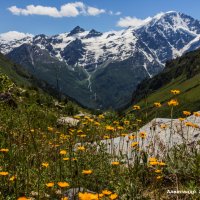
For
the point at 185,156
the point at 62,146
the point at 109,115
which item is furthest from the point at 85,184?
the point at 109,115

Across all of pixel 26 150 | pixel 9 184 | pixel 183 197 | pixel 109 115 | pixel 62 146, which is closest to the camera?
pixel 183 197

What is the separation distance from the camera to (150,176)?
8.46m

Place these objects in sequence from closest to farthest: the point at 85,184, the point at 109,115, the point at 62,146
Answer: the point at 85,184 → the point at 62,146 → the point at 109,115

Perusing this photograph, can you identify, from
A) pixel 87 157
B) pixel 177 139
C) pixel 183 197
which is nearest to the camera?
pixel 183 197

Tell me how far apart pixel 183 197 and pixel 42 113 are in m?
9.55

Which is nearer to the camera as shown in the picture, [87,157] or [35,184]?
[35,184]

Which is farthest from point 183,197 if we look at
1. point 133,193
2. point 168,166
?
point 168,166

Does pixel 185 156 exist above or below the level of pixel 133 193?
above

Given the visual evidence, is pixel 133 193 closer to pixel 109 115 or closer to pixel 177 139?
pixel 177 139

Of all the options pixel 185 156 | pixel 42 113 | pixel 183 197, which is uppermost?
pixel 42 113

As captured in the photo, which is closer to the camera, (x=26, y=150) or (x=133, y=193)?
(x=133, y=193)

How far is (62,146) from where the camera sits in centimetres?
1145

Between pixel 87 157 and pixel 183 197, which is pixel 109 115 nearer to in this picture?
pixel 87 157

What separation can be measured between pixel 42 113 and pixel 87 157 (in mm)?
5690
